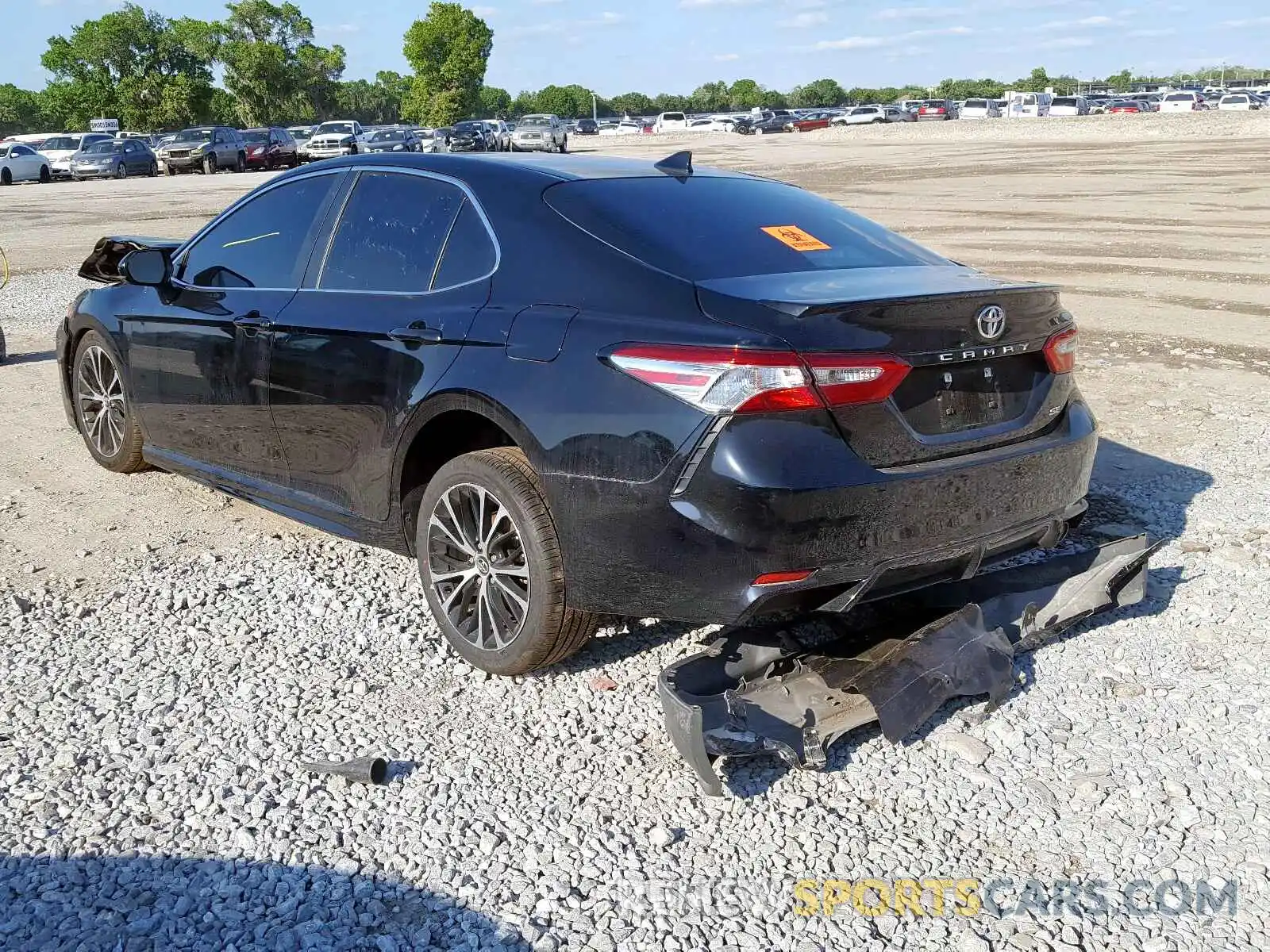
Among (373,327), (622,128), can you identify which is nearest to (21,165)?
(373,327)

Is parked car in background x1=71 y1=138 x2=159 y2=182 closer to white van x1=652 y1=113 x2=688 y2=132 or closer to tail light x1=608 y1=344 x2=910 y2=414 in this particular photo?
tail light x1=608 y1=344 x2=910 y2=414

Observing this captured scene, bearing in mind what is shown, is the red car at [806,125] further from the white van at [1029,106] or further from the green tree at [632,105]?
the green tree at [632,105]

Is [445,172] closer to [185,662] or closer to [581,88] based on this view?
[185,662]

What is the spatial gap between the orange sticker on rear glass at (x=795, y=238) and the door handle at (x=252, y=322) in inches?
80.9

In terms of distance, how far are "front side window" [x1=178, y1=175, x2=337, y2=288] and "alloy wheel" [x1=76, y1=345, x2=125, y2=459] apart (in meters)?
0.93

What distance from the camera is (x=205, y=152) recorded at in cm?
4375

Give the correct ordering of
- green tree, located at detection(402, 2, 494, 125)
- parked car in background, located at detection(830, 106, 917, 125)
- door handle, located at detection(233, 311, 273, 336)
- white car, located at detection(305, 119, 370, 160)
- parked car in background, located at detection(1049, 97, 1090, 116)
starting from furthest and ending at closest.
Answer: green tree, located at detection(402, 2, 494, 125), parked car in background, located at detection(830, 106, 917, 125), parked car in background, located at detection(1049, 97, 1090, 116), white car, located at detection(305, 119, 370, 160), door handle, located at detection(233, 311, 273, 336)

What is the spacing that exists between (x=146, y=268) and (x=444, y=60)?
314 feet

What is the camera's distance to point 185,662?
4.18 m

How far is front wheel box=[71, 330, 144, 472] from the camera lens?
19.7 feet

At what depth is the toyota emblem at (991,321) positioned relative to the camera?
363 centimetres

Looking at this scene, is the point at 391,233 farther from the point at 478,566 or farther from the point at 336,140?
the point at 336,140

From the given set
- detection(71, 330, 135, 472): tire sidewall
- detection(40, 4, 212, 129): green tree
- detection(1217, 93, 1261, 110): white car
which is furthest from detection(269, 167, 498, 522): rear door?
detection(40, 4, 212, 129): green tree

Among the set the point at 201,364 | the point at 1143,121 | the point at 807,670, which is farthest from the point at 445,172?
the point at 1143,121
